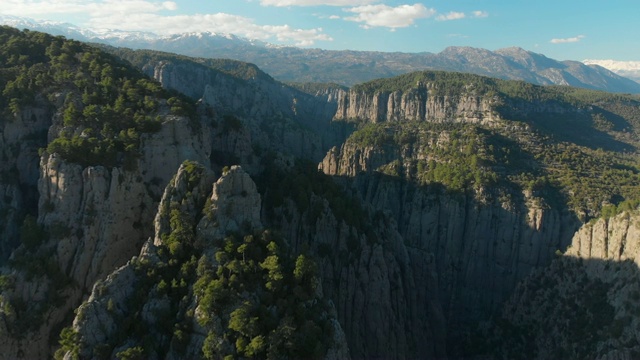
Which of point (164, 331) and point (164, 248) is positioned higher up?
point (164, 248)

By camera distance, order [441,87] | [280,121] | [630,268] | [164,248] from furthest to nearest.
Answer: [441,87] < [280,121] < [630,268] < [164,248]

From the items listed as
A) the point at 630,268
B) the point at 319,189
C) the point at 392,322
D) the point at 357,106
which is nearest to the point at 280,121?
the point at 357,106

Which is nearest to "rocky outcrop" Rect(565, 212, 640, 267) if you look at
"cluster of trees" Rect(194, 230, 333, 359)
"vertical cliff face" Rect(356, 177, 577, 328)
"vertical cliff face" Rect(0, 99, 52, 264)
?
"vertical cliff face" Rect(356, 177, 577, 328)

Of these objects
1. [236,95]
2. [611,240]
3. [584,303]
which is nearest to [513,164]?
[611,240]

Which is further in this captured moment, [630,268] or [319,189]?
[319,189]

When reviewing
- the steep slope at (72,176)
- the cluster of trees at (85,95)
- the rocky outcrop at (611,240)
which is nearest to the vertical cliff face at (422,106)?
the rocky outcrop at (611,240)

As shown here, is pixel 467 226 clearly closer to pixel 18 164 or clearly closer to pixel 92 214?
pixel 92 214

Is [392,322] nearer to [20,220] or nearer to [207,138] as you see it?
[207,138]
